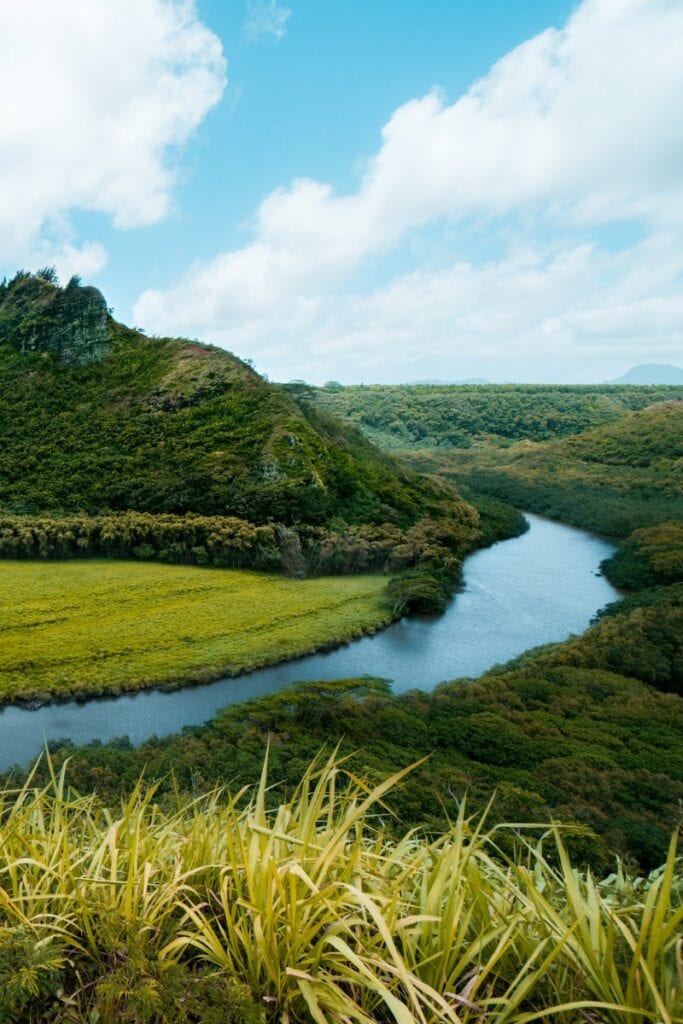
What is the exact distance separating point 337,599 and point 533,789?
45.1ft

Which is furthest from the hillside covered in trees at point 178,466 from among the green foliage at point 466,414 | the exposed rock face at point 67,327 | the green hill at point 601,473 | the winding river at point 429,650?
the green foliage at point 466,414

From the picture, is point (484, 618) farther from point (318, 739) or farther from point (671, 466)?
point (671, 466)

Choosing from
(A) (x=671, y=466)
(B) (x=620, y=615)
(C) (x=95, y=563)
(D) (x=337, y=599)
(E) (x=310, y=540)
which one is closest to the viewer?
(B) (x=620, y=615)

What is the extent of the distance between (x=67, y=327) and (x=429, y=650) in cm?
3414

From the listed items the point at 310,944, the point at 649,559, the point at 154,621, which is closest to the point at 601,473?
the point at 649,559

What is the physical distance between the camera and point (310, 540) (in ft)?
91.8

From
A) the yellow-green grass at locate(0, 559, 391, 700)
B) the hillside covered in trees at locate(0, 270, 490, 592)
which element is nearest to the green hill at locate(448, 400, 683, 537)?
the hillside covered in trees at locate(0, 270, 490, 592)

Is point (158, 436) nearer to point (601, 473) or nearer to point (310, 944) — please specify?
point (310, 944)

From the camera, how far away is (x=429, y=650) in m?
20.4

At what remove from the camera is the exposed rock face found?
4088 centimetres

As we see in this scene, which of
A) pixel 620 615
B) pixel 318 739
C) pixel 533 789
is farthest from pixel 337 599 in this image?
pixel 533 789

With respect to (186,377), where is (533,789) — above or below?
below

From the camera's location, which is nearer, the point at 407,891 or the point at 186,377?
the point at 407,891

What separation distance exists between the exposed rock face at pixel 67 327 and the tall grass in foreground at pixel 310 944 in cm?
4319
